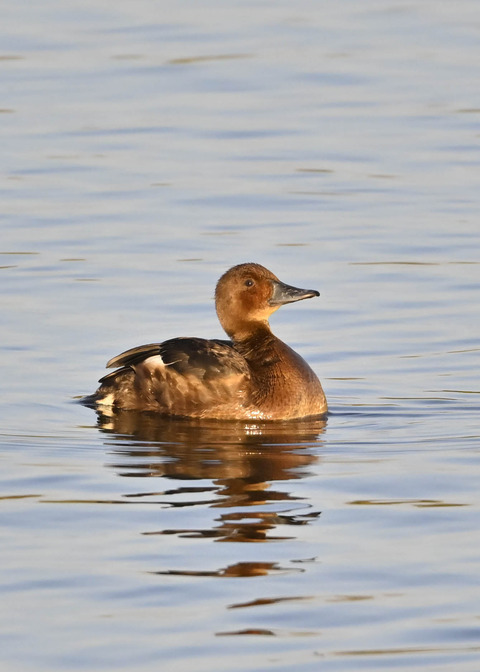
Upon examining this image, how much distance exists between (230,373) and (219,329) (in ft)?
5.93

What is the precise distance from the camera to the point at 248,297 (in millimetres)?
10336

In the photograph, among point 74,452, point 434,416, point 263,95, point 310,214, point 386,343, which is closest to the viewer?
point 74,452

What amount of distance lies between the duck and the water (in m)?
0.22

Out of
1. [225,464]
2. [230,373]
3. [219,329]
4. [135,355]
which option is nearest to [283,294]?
[230,373]

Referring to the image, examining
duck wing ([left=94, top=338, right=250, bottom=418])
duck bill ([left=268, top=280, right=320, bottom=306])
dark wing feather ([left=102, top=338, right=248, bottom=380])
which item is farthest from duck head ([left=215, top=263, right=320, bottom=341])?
dark wing feather ([left=102, top=338, right=248, bottom=380])

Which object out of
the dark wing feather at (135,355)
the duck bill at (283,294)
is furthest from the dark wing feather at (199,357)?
the duck bill at (283,294)

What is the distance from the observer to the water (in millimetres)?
6176

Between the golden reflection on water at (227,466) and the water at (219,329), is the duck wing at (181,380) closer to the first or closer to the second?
the golden reflection on water at (227,466)

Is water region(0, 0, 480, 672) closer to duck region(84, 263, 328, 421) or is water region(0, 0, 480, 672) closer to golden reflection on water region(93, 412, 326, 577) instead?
golden reflection on water region(93, 412, 326, 577)

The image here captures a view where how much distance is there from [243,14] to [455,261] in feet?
33.1

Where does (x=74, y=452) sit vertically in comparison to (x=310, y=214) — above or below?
below

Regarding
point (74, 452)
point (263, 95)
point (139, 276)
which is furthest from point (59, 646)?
point (263, 95)

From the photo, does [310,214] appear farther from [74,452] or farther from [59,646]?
[59,646]

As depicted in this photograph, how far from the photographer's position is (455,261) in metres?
12.5
